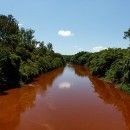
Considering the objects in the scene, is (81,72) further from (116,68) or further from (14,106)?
(14,106)

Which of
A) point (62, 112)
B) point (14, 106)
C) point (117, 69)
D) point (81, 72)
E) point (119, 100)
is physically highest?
point (117, 69)

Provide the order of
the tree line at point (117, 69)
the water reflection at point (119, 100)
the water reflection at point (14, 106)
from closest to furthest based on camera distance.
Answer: the water reflection at point (14, 106) → the water reflection at point (119, 100) → the tree line at point (117, 69)

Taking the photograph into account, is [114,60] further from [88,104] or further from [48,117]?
[48,117]

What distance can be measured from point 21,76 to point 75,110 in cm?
1685

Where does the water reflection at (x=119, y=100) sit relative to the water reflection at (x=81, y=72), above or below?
below

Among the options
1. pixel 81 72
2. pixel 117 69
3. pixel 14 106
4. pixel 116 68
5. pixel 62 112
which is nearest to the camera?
pixel 62 112

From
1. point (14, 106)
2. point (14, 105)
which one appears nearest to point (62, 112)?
point (14, 106)

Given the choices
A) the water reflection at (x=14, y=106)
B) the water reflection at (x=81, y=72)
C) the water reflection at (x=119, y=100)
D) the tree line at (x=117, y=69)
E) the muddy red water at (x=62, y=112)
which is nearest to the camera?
the muddy red water at (x=62, y=112)

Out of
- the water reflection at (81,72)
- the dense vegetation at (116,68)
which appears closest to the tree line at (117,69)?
the dense vegetation at (116,68)

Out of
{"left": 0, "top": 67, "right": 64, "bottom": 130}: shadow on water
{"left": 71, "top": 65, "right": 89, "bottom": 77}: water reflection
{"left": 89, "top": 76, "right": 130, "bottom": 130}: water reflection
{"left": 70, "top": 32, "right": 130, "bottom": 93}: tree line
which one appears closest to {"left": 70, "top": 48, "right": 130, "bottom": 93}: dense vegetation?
{"left": 70, "top": 32, "right": 130, "bottom": 93}: tree line

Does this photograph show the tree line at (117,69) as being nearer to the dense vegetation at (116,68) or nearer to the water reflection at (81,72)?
the dense vegetation at (116,68)

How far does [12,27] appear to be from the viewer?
175 ft

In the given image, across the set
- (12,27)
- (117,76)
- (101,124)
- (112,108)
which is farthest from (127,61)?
(12,27)

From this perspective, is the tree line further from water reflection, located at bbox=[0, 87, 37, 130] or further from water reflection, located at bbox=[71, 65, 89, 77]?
water reflection, located at bbox=[0, 87, 37, 130]
